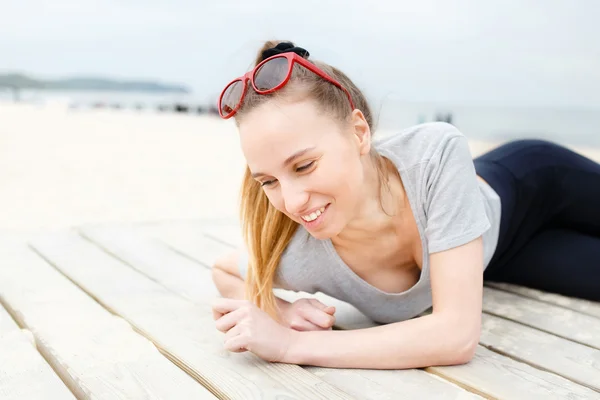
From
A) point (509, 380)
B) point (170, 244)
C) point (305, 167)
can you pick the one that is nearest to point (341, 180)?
point (305, 167)

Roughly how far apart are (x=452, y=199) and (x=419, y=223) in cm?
13

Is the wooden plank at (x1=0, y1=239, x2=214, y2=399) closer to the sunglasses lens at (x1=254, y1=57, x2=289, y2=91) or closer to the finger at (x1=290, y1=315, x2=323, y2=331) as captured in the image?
the finger at (x1=290, y1=315, x2=323, y2=331)

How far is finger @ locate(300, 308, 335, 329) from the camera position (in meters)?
1.96

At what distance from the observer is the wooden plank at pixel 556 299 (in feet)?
7.94

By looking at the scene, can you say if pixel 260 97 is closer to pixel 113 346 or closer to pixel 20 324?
pixel 113 346

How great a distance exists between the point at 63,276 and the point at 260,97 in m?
1.53

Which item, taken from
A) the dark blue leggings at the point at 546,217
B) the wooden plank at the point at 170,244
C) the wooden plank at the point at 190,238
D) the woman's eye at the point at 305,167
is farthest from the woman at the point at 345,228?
the wooden plank at the point at 190,238

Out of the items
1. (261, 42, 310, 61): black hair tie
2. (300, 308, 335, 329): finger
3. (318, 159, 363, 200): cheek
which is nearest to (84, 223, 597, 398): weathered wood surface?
(300, 308, 335, 329): finger

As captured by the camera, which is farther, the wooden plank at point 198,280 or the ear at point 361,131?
the ear at point 361,131

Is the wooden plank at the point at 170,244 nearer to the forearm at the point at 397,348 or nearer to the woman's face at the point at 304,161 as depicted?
the forearm at the point at 397,348

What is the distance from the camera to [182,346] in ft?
6.35

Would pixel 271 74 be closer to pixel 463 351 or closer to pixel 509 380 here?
pixel 463 351

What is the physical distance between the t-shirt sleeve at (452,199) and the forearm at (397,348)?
23 cm

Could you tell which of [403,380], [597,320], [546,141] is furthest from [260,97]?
[546,141]
